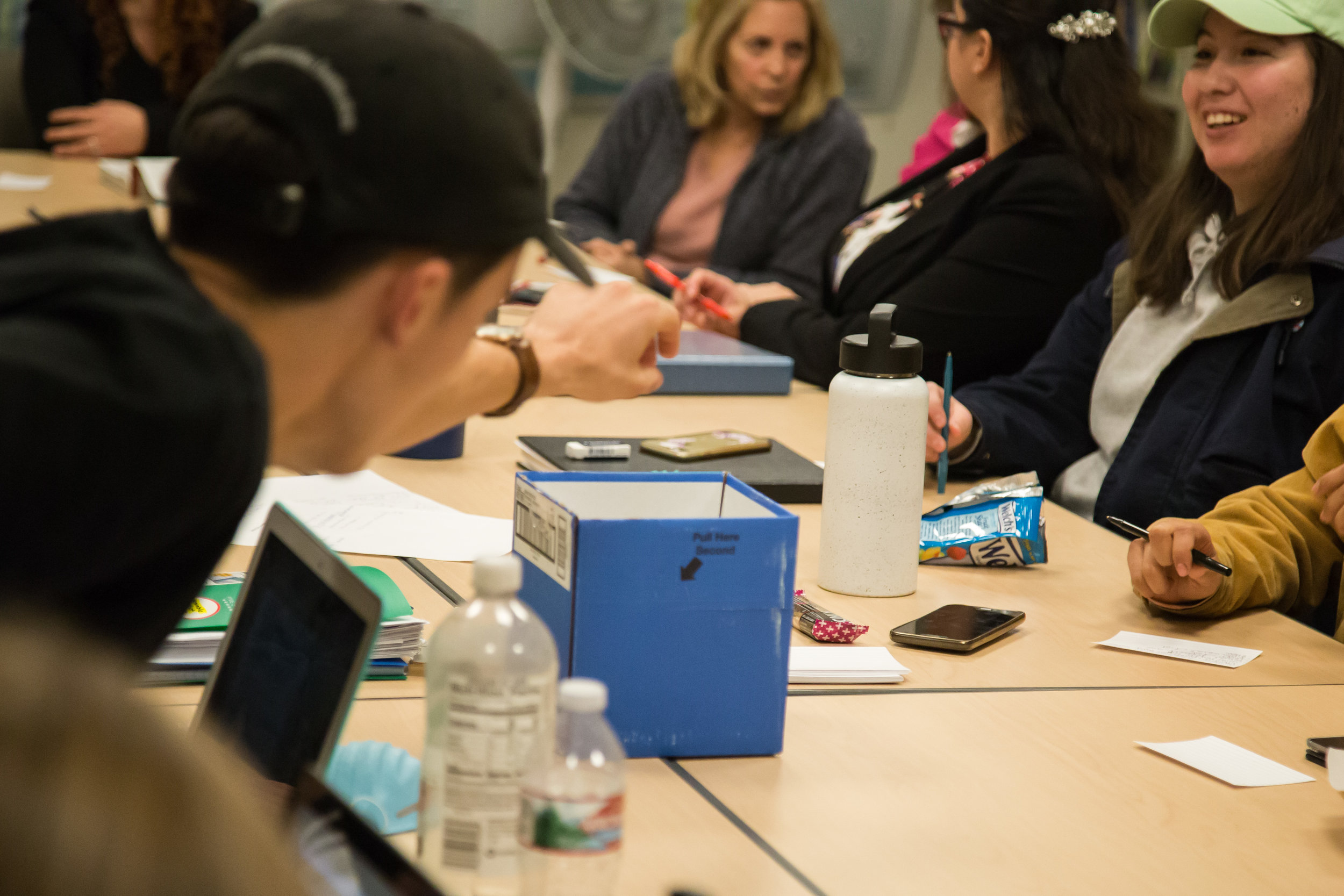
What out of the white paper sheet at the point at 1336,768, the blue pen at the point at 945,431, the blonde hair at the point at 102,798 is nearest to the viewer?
the blonde hair at the point at 102,798

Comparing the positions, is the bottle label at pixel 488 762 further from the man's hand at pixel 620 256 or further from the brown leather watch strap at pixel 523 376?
the man's hand at pixel 620 256

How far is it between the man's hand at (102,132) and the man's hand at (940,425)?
288 centimetres

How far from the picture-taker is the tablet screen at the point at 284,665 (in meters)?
0.77

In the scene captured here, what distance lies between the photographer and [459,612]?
0.74 m

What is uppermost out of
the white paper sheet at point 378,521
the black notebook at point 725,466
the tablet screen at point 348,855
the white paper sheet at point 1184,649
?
the tablet screen at point 348,855

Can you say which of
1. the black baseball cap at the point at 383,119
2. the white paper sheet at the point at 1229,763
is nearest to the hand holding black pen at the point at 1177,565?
the white paper sheet at the point at 1229,763

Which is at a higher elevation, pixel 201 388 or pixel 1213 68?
pixel 1213 68

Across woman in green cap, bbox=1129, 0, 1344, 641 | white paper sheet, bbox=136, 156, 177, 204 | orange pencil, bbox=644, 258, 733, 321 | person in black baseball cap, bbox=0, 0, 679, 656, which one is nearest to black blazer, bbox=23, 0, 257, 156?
white paper sheet, bbox=136, 156, 177, 204

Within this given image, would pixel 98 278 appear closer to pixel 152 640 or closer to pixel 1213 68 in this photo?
pixel 152 640

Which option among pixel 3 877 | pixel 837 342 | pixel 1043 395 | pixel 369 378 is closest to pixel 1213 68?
pixel 1043 395

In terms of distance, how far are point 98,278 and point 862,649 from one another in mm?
716

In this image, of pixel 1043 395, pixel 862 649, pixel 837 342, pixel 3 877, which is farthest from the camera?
pixel 837 342

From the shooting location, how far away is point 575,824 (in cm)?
64

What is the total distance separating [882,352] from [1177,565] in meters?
0.33
